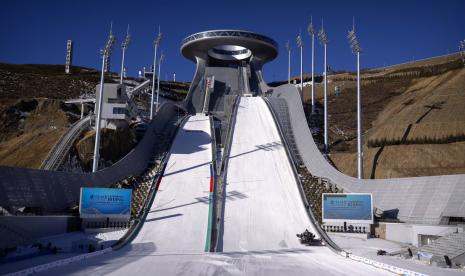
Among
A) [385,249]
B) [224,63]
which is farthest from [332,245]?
[224,63]

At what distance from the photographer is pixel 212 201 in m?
21.9

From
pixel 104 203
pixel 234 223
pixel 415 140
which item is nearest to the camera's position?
pixel 104 203

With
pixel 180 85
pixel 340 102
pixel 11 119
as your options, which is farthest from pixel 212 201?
pixel 180 85

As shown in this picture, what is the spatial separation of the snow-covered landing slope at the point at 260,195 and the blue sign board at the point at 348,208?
3.78ft

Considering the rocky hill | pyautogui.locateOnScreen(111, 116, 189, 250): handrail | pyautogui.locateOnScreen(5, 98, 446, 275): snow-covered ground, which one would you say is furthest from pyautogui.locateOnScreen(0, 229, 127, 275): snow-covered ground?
the rocky hill

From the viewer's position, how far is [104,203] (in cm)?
1948

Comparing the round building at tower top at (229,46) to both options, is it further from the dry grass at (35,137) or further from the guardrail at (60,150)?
the guardrail at (60,150)

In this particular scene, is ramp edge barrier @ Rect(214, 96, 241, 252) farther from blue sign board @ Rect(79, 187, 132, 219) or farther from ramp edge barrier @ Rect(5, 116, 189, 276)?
blue sign board @ Rect(79, 187, 132, 219)

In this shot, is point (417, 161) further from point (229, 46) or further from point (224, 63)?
point (224, 63)

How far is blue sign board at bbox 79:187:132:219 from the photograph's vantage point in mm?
19234

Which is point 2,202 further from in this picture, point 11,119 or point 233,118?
point 11,119

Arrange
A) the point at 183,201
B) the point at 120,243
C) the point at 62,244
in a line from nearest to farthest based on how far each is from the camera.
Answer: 1. the point at 62,244
2. the point at 120,243
3. the point at 183,201

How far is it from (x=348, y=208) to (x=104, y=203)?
37.0 ft

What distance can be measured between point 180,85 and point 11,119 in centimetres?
5927
